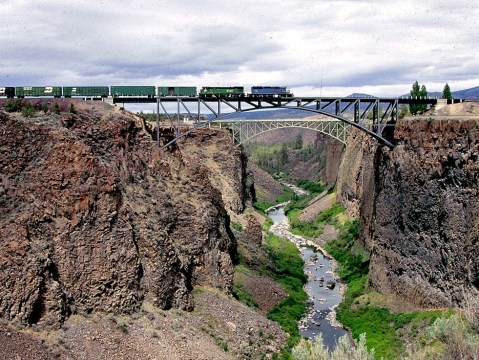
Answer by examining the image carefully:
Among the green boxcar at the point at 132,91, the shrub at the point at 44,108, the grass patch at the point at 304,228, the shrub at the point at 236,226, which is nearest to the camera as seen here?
the shrub at the point at 44,108

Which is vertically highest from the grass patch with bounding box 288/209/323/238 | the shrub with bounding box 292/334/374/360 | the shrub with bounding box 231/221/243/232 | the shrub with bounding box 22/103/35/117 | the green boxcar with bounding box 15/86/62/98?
the green boxcar with bounding box 15/86/62/98

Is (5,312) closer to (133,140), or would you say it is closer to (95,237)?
(95,237)

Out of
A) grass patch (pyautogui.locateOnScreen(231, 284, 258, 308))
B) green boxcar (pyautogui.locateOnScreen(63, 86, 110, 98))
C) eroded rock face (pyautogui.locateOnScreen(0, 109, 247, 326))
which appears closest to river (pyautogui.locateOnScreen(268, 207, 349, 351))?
grass patch (pyautogui.locateOnScreen(231, 284, 258, 308))

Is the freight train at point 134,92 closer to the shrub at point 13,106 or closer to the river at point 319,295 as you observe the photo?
the shrub at point 13,106

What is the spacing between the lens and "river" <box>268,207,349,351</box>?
4658 centimetres

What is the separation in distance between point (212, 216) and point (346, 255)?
24894 millimetres

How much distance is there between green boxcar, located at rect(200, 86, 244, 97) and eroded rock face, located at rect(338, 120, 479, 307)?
13.5 meters

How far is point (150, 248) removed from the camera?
126 ft

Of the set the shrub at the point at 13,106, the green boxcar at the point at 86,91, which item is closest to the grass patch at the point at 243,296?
the green boxcar at the point at 86,91

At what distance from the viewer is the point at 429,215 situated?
1750 inches

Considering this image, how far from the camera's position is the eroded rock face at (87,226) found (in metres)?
31.9

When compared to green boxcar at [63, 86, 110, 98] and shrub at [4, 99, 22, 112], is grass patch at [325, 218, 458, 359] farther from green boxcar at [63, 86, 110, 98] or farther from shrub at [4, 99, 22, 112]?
shrub at [4, 99, 22, 112]

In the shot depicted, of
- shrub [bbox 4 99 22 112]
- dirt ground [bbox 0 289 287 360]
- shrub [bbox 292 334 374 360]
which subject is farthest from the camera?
shrub [bbox 4 99 22 112]

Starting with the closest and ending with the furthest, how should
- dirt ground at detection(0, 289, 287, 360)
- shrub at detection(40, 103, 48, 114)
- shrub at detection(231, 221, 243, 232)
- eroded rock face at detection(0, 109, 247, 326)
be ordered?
dirt ground at detection(0, 289, 287, 360) < eroded rock face at detection(0, 109, 247, 326) < shrub at detection(40, 103, 48, 114) < shrub at detection(231, 221, 243, 232)
